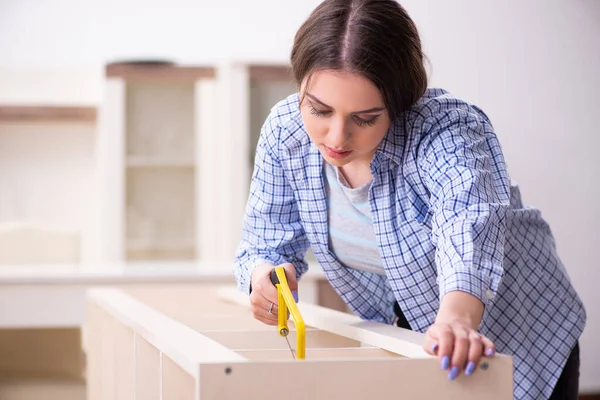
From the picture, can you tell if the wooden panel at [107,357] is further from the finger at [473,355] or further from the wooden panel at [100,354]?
the finger at [473,355]

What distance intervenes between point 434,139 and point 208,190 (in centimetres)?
251

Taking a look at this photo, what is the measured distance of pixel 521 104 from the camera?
9.60 ft

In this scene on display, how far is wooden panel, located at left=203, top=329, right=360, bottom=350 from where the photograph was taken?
3.74 ft

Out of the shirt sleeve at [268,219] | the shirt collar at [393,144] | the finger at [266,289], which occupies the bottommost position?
the finger at [266,289]

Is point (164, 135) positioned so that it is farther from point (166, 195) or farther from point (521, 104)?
point (521, 104)

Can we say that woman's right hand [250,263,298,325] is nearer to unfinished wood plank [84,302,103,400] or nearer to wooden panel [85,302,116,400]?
wooden panel [85,302,116,400]

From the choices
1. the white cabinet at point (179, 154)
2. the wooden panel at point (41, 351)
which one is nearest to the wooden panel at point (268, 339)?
the wooden panel at point (41, 351)

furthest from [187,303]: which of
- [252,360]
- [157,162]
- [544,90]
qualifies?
[157,162]

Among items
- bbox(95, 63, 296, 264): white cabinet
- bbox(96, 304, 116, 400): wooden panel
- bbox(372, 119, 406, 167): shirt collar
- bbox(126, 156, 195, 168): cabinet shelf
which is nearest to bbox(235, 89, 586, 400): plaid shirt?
bbox(372, 119, 406, 167): shirt collar

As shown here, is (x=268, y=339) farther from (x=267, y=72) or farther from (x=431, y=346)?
(x=267, y=72)

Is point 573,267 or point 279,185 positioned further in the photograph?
point 573,267

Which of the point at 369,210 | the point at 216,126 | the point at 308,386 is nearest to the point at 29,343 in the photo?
the point at 216,126

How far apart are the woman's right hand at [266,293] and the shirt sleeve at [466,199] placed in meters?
0.21

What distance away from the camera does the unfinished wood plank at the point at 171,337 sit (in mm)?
764
